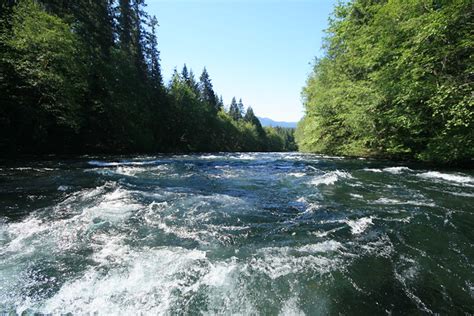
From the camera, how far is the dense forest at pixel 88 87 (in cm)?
2000

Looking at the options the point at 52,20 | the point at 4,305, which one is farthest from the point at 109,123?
the point at 4,305

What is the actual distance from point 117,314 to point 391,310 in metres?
3.36

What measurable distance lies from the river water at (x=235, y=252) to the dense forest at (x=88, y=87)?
47.0ft

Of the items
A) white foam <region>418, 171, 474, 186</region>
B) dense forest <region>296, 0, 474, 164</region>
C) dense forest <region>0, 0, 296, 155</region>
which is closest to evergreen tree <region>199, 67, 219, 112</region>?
dense forest <region>0, 0, 296, 155</region>

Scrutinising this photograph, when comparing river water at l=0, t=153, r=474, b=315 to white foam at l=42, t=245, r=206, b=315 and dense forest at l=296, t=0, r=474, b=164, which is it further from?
dense forest at l=296, t=0, r=474, b=164

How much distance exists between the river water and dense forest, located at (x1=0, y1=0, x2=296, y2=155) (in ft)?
47.0

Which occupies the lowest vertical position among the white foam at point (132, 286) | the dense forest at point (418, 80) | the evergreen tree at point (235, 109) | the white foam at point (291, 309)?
the white foam at point (291, 309)

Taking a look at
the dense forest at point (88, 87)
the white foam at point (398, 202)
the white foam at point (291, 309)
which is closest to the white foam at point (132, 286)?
the white foam at point (291, 309)

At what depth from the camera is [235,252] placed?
5035mm

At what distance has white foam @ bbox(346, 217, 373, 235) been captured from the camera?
19.5 feet

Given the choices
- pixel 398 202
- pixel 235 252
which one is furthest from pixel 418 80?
pixel 235 252

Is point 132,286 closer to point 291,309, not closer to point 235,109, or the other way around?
point 291,309

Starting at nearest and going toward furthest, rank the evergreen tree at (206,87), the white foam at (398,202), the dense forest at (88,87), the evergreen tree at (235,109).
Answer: the white foam at (398,202) → the dense forest at (88,87) → the evergreen tree at (206,87) → the evergreen tree at (235,109)

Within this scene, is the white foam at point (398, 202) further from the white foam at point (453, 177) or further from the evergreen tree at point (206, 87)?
the evergreen tree at point (206, 87)
